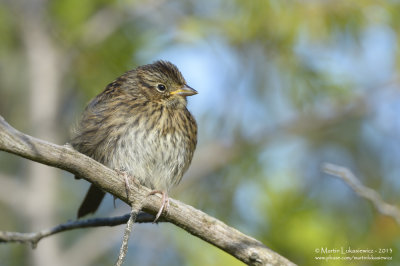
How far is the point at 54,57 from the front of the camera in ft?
22.5

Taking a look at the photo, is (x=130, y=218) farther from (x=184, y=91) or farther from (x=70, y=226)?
(x=184, y=91)

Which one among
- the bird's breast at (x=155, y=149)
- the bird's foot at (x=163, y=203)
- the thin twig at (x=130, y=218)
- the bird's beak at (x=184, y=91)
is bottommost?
the thin twig at (x=130, y=218)

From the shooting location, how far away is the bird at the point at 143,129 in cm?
415

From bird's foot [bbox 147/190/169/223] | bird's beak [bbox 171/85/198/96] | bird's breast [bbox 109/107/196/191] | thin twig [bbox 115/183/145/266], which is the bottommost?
thin twig [bbox 115/183/145/266]

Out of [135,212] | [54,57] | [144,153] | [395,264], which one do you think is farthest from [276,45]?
[135,212]

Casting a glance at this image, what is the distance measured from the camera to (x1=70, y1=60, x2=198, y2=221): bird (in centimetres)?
415

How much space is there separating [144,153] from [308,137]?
3964 mm

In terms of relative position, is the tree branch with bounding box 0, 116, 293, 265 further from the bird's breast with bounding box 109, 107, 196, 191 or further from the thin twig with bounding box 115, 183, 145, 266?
the bird's breast with bounding box 109, 107, 196, 191

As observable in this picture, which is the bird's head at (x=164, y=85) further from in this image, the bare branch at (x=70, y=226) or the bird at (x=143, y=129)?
the bare branch at (x=70, y=226)

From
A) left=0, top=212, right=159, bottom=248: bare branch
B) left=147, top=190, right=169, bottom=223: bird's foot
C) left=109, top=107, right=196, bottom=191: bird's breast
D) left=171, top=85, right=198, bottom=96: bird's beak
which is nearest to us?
left=147, top=190, right=169, bottom=223: bird's foot

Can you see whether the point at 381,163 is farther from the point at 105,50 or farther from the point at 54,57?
the point at 54,57

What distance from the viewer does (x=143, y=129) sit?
4266 millimetres

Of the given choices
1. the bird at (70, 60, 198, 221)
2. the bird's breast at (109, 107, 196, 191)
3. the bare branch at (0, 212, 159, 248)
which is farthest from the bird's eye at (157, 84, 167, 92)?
the bare branch at (0, 212, 159, 248)

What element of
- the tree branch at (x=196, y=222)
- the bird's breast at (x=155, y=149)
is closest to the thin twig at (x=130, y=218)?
the tree branch at (x=196, y=222)
